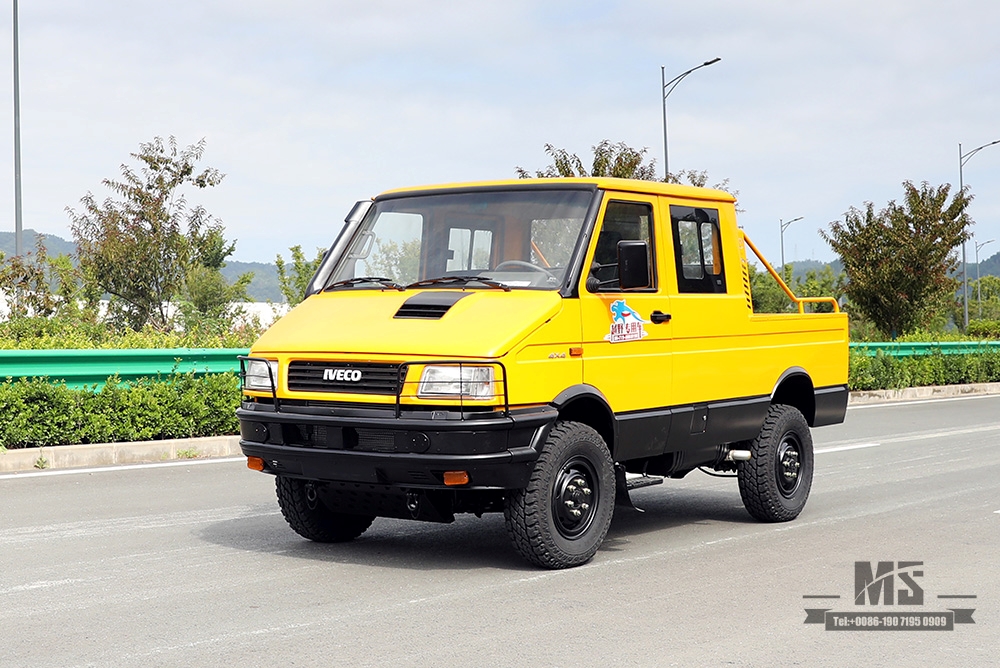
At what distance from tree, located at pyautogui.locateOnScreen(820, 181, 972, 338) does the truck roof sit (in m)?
26.8

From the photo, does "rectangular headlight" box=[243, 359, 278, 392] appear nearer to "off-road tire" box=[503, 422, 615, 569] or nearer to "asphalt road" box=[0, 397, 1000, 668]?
"asphalt road" box=[0, 397, 1000, 668]

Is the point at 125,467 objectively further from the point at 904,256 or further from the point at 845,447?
the point at 904,256

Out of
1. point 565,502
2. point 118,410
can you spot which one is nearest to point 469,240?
point 565,502

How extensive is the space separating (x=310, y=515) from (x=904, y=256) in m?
28.7

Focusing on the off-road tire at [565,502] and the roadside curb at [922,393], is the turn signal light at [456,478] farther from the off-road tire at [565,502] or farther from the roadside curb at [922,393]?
the roadside curb at [922,393]

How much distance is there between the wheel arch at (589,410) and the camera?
23.9 ft

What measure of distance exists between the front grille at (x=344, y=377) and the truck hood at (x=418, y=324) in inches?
3.1

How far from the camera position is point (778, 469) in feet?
30.5

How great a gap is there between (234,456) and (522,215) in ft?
20.9

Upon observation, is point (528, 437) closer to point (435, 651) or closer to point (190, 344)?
point (435, 651)

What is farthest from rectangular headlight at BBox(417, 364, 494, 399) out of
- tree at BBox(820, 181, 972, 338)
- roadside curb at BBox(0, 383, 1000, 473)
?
tree at BBox(820, 181, 972, 338)

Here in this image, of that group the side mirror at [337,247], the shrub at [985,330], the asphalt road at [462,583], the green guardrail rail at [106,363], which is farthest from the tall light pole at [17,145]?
the shrub at [985,330]

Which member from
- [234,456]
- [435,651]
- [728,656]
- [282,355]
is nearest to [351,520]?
[282,355]

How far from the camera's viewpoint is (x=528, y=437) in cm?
700
